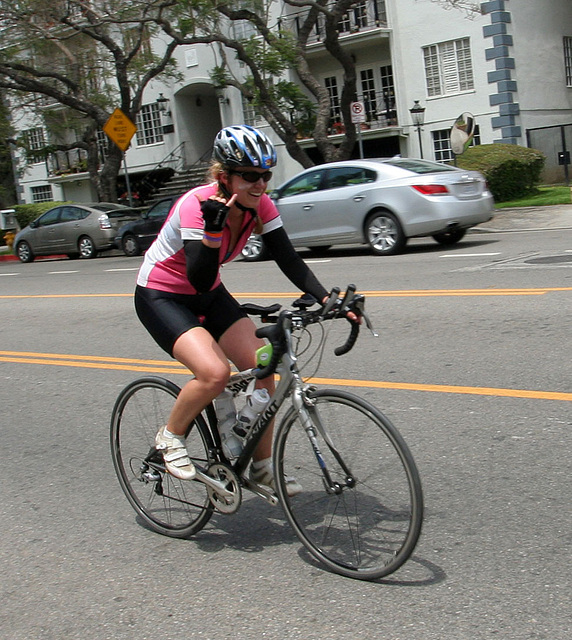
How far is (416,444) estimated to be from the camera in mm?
5203

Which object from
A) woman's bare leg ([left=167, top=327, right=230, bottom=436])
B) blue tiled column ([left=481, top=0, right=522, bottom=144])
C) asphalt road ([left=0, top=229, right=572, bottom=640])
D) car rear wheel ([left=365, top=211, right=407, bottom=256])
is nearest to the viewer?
asphalt road ([left=0, top=229, right=572, bottom=640])

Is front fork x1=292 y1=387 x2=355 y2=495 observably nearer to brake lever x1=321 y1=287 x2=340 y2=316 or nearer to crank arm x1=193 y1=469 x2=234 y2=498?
brake lever x1=321 y1=287 x2=340 y2=316

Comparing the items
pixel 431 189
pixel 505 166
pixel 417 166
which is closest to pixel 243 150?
pixel 431 189

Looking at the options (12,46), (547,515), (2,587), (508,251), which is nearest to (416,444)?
(547,515)

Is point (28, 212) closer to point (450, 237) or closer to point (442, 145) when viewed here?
point (442, 145)

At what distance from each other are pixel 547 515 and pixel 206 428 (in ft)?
5.18

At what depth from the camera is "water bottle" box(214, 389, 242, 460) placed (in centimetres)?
403

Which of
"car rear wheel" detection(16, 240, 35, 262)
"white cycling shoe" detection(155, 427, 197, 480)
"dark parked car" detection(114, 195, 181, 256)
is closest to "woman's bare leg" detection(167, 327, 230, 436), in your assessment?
"white cycling shoe" detection(155, 427, 197, 480)

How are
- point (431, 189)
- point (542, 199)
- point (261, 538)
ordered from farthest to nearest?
point (542, 199) < point (431, 189) < point (261, 538)

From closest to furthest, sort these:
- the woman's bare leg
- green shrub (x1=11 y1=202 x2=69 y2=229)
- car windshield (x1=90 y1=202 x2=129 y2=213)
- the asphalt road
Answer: the asphalt road
the woman's bare leg
car windshield (x1=90 y1=202 x2=129 y2=213)
green shrub (x1=11 y1=202 x2=69 y2=229)

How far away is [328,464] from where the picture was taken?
11.9ft

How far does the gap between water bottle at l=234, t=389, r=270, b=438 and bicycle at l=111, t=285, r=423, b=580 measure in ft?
0.15

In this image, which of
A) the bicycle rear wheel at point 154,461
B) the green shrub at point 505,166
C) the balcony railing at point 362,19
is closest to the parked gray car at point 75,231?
the green shrub at point 505,166

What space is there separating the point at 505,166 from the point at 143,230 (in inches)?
360
